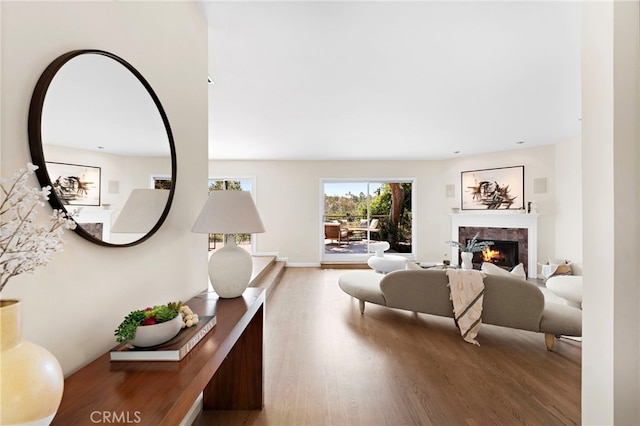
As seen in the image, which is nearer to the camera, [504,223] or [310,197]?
[504,223]

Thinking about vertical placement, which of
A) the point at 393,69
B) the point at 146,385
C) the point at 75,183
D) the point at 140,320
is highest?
the point at 393,69

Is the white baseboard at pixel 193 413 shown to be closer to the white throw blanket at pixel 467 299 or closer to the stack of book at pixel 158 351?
the stack of book at pixel 158 351

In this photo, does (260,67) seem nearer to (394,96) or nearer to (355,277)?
(394,96)

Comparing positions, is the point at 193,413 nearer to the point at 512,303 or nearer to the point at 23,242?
the point at 23,242

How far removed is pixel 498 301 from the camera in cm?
270

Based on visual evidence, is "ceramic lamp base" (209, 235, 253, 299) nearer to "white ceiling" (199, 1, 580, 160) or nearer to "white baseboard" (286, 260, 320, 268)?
"white ceiling" (199, 1, 580, 160)

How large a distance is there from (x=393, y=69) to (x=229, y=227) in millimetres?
2087

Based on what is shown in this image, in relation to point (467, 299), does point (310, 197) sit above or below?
above

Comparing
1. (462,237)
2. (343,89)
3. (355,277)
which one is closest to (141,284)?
(343,89)

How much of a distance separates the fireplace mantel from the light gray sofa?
3326 mm

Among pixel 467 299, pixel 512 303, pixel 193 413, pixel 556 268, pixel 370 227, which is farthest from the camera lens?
pixel 370 227

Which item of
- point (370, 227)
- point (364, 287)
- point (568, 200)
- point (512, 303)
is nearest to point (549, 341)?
point (512, 303)

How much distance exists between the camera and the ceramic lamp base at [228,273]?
1561 mm

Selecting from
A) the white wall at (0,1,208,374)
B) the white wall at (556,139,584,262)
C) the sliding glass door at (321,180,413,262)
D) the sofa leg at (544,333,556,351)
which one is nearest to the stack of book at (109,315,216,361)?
the white wall at (0,1,208,374)
